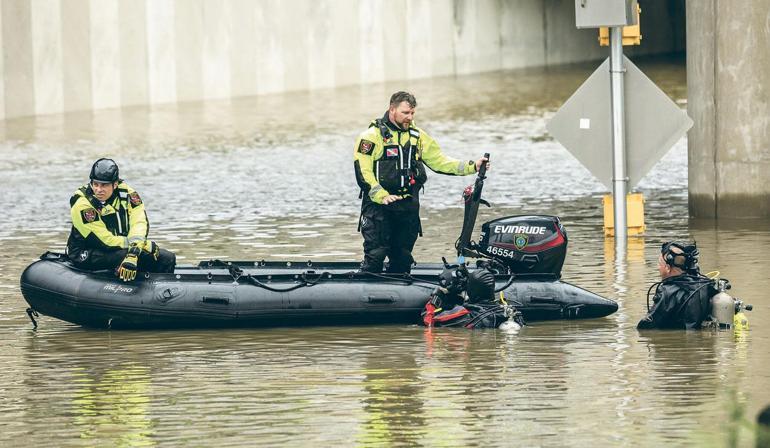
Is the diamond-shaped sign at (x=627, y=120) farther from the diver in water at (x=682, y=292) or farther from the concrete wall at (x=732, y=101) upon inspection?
the diver in water at (x=682, y=292)

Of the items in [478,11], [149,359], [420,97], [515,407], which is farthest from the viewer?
[478,11]

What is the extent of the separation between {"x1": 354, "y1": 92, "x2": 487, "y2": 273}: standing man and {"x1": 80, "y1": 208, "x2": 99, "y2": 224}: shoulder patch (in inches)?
74.9

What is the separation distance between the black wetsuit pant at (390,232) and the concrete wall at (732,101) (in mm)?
5898

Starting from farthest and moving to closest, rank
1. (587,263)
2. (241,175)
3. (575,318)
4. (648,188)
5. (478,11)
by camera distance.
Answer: (478,11) → (241,175) → (648,188) → (587,263) → (575,318)

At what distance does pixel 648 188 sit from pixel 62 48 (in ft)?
54.6

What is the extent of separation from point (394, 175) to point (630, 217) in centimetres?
497

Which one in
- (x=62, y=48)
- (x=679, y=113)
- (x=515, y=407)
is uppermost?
(x=62, y=48)

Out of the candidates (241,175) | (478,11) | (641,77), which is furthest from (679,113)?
(478,11)

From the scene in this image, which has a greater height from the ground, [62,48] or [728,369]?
[62,48]

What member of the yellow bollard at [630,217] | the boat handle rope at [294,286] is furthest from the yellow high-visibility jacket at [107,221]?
the yellow bollard at [630,217]

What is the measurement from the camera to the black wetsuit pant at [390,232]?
12367 mm

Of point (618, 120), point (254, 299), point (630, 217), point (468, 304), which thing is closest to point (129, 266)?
point (254, 299)

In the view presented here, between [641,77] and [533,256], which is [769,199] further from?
[533,256]

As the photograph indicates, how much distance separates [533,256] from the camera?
12.0 meters
